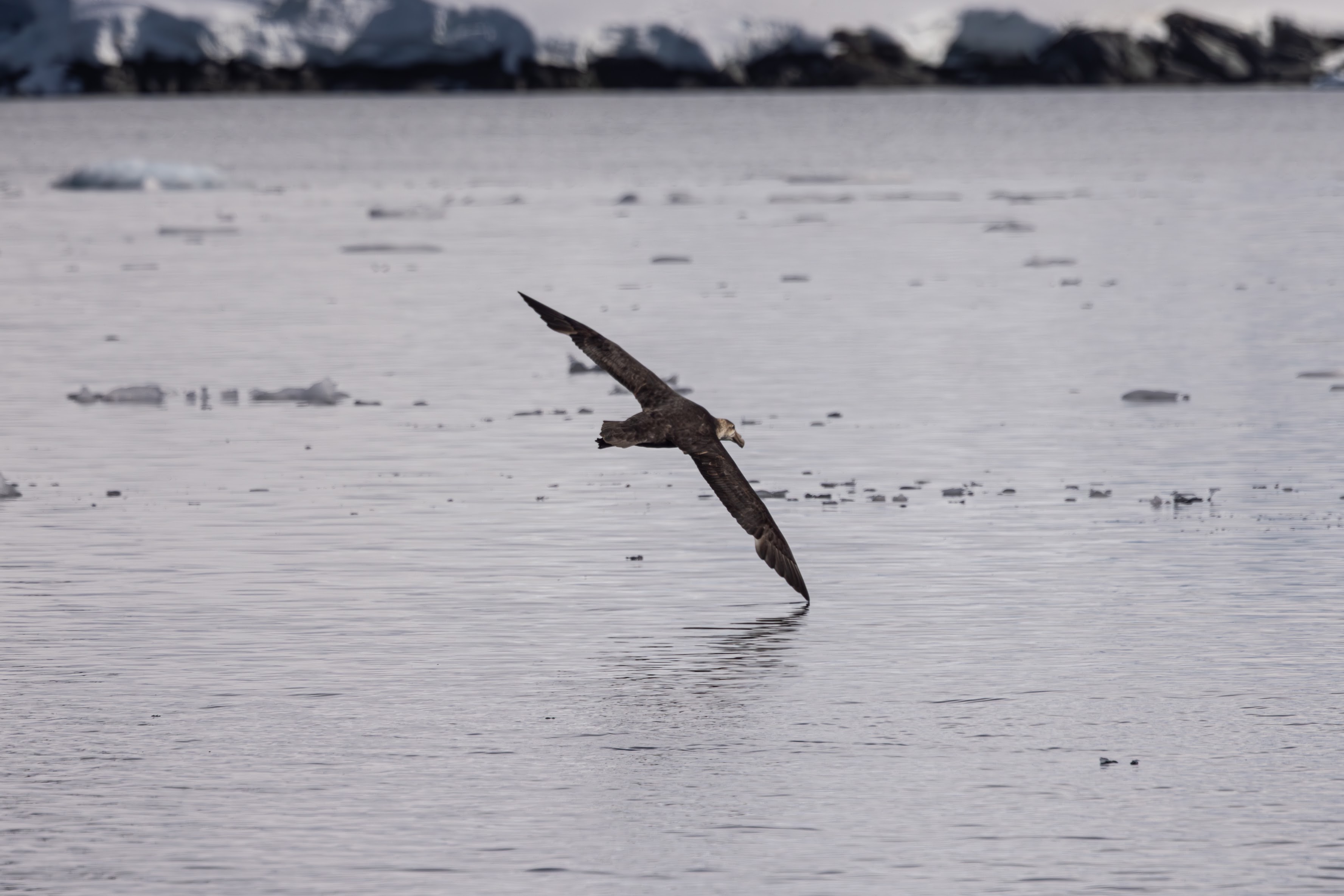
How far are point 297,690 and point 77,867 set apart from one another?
3057 mm

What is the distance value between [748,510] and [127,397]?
39.6ft

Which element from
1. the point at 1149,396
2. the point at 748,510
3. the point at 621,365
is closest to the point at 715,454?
the point at 748,510

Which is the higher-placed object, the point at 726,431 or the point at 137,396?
the point at 726,431

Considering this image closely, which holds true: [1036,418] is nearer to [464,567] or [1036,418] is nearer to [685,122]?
[464,567]

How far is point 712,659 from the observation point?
45.0 feet

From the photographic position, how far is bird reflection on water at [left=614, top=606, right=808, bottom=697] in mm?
13117

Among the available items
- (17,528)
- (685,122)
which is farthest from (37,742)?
(685,122)

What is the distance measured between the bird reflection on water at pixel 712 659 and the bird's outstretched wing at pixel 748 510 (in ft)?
1.07

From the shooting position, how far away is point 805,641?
1420 centimetres

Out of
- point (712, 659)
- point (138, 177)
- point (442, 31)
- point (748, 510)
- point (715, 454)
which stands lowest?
point (442, 31)

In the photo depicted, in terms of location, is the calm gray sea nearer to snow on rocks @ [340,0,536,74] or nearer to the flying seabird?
the flying seabird

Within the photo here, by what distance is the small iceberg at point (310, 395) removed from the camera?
25266mm

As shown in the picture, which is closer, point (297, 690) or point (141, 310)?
point (297, 690)

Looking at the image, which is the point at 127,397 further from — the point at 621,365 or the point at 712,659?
the point at 712,659
